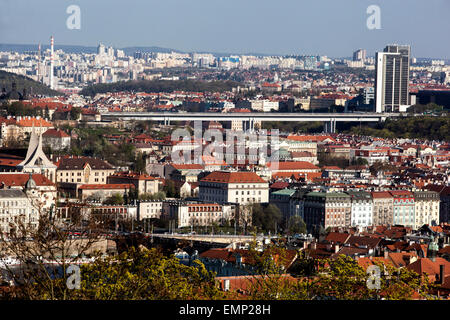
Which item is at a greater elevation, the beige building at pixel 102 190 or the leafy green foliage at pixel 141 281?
the leafy green foliage at pixel 141 281

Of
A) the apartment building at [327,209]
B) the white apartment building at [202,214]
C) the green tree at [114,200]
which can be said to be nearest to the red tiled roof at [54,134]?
the green tree at [114,200]

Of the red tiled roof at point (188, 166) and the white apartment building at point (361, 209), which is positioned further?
the red tiled roof at point (188, 166)

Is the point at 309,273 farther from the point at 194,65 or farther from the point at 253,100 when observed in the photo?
the point at 194,65

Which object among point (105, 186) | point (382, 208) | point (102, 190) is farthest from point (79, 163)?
point (382, 208)

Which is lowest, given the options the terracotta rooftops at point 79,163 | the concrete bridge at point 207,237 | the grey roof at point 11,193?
the concrete bridge at point 207,237

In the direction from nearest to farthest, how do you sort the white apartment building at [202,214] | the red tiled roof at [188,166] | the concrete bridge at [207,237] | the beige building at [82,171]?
the concrete bridge at [207,237], the white apartment building at [202,214], the beige building at [82,171], the red tiled roof at [188,166]

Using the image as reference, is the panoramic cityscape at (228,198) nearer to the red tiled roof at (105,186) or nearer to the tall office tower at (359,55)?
the red tiled roof at (105,186)

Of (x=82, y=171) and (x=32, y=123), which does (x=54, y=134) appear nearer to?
(x=32, y=123)

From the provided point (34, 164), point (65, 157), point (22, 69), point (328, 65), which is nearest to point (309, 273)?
point (34, 164)
